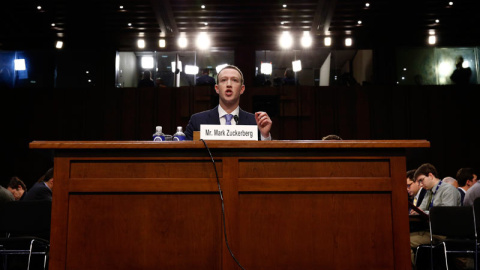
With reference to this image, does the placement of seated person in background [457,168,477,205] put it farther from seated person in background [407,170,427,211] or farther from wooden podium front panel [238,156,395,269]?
wooden podium front panel [238,156,395,269]

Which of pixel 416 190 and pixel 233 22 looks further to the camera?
pixel 233 22

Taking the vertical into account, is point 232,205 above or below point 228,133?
below

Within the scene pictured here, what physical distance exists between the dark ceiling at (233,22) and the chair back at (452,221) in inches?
186

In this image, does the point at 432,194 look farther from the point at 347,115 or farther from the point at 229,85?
the point at 347,115

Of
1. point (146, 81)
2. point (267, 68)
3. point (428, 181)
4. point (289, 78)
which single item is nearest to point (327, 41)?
point (289, 78)

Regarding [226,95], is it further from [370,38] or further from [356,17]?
[370,38]

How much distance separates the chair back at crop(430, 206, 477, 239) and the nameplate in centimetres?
263

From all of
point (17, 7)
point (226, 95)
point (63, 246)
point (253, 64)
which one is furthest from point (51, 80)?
point (63, 246)

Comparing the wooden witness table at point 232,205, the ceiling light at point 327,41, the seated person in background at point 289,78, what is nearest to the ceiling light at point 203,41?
the seated person in background at point 289,78

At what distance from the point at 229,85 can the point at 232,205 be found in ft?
3.59

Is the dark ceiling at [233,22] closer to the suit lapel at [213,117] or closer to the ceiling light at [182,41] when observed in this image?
the ceiling light at [182,41]

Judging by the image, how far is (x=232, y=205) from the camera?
177cm

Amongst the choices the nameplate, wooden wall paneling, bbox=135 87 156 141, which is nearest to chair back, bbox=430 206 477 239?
the nameplate

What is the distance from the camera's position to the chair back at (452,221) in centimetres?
374
